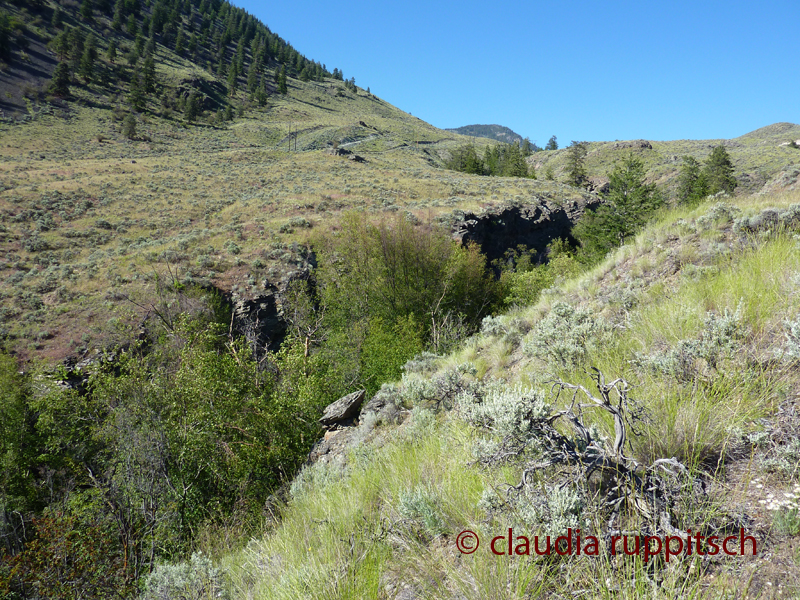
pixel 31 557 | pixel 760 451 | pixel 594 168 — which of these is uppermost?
pixel 594 168

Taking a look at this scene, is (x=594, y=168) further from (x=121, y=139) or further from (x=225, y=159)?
(x=121, y=139)

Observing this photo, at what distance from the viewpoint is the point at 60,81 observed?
63.9 m

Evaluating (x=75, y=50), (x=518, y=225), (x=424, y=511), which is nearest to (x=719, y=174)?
(x=518, y=225)

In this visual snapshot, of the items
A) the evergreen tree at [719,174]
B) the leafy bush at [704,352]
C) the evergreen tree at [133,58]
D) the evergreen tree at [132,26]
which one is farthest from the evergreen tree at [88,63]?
the evergreen tree at [719,174]

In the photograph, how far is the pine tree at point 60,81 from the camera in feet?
207

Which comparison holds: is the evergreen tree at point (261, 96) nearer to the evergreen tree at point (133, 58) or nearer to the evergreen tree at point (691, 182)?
the evergreen tree at point (133, 58)

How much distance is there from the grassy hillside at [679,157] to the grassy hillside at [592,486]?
4923 cm

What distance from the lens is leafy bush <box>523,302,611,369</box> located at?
148 inches

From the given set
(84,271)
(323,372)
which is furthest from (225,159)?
(323,372)

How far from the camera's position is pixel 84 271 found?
22.9 meters

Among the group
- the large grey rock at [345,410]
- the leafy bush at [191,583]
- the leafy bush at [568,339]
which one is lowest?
the large grey rock at [345,410]

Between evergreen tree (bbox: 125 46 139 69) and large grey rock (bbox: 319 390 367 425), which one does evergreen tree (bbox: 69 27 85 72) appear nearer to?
evergreen tree (bbox: 125 46 139 69)

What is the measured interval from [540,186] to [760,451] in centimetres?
5113

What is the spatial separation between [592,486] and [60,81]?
9445 cm
